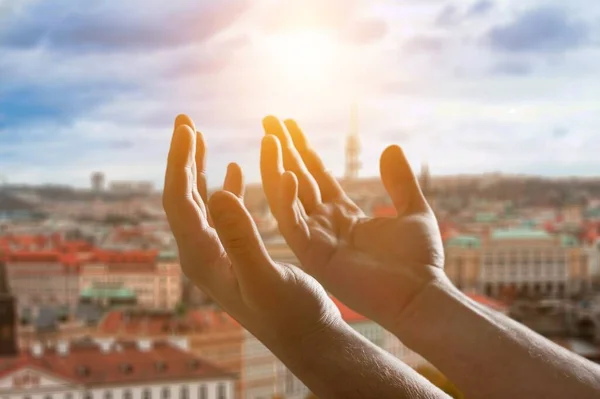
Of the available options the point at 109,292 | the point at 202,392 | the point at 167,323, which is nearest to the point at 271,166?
the point at 202,392

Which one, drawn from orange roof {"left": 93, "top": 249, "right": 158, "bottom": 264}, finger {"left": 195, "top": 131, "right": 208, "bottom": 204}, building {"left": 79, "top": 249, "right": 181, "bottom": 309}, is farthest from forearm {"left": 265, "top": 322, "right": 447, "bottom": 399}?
orange roof {"left": 93, "top": 249, "right": 158, "bottom": 264}

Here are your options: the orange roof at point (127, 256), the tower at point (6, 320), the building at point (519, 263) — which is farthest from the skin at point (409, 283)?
the building at point (519, 263)

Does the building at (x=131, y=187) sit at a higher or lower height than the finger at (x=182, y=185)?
lower

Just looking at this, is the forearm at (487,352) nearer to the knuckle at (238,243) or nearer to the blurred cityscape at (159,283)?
the knuckle at (238,243)

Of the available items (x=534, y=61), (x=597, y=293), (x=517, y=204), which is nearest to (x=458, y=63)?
(x=534, y=61)

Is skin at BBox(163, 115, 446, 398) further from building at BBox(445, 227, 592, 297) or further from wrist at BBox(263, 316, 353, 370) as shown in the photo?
building at BBox(445, 227, 592, 297)

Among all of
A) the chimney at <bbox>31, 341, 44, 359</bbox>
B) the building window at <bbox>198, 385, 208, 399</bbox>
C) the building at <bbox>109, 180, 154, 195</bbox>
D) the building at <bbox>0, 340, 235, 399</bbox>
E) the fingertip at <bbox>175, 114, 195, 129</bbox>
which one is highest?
the fingertip at <bbox>175, 114, 195, 129</bbox>
